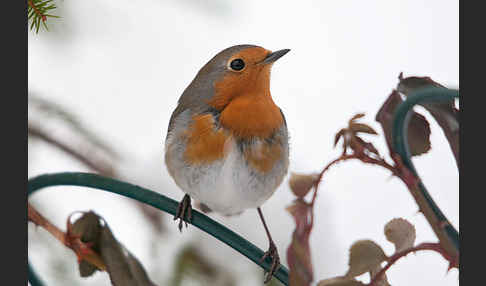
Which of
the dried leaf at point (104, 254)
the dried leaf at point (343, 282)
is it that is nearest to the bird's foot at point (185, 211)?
the dried leaf at point (104, 254)

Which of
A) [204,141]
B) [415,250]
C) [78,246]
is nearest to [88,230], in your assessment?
[78,246]

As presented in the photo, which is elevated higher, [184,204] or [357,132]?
[357,132]

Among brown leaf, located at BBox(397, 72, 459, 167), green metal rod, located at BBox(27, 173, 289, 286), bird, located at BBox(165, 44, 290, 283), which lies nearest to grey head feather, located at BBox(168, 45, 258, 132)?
bird, located at BBox(165, 44, 290, 283)

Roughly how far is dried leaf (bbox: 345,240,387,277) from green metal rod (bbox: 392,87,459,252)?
0.14 feet

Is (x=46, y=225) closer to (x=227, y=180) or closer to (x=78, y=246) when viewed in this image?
(x=78, y=246)

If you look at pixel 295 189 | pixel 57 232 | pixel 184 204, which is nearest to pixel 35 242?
pixel 184 204

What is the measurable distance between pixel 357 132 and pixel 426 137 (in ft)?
0.26

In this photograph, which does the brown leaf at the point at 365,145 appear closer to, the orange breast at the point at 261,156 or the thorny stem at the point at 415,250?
the thorny stem at the point at 415,250

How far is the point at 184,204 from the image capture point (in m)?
0.68

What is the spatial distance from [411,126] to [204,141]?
0.92 ft

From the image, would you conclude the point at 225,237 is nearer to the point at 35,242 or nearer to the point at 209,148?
the point at 209,148

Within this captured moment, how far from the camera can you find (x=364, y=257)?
35 centimetres

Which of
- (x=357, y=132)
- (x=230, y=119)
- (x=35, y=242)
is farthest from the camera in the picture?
(x=35, y=242)

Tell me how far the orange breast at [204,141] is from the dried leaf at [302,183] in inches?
10.5
